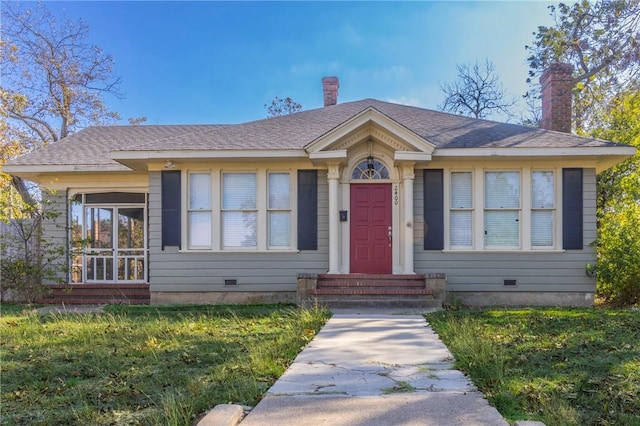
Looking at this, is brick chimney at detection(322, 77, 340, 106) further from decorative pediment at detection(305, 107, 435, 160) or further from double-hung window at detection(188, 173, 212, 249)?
double-hung window at detection(188, 173, 212, 249)

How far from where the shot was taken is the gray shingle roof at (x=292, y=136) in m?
9.73

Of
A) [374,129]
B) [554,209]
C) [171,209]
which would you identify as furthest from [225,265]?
[554,209]

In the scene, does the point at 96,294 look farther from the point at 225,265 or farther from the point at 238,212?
the point at 238,212

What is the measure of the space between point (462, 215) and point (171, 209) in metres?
6.49

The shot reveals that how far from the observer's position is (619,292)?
985cm

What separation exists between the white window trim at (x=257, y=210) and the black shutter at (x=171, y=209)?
12 centimetres

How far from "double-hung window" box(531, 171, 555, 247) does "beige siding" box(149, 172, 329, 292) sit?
4549mm

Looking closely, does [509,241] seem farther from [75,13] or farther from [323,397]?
[75,13]

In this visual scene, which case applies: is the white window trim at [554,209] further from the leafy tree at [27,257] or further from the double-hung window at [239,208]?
the leafy tree at [27,257]

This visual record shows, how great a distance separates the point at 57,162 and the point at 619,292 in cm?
1339

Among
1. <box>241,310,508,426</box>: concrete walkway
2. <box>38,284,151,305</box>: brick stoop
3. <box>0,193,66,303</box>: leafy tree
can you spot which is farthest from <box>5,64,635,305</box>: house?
<box>241,310,508,426</box>: concrete walkway

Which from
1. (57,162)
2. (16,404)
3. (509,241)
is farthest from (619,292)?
(57,162)

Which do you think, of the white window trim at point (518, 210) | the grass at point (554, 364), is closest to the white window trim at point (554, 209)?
the white window trim at point (518, 210)

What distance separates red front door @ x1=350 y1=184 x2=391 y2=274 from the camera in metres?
10.1
